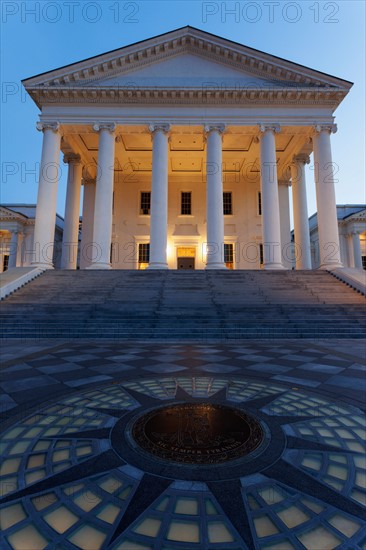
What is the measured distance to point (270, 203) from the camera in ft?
70.2

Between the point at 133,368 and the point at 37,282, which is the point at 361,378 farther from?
the point at 37,282

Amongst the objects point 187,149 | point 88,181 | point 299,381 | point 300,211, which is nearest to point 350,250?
point 300,211

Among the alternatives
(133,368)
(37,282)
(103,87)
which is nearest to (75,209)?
(103,87)

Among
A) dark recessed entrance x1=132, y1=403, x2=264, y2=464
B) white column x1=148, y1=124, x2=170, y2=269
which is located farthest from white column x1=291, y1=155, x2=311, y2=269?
dark recessed entrance x1=132, y1=403, x2=264, y2=464

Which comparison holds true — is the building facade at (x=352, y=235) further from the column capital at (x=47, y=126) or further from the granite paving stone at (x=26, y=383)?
the granite paving stone at (x=26, y=383)

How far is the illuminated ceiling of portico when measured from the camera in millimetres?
23031

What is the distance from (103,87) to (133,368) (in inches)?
902

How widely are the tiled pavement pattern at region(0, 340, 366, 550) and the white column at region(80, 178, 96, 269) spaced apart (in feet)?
80.1

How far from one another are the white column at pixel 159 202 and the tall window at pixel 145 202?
896 centimetres

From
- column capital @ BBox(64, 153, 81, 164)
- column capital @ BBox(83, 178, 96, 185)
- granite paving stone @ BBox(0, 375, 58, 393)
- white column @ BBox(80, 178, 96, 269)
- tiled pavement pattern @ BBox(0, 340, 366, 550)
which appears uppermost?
column capital @ BBox(64, 153, 81, 164)

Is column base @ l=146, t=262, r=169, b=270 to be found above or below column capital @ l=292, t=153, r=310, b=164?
below

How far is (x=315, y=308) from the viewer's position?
12.8 metres

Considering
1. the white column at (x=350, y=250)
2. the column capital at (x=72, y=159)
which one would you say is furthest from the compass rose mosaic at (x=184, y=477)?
the white column at (x=350, y=250)

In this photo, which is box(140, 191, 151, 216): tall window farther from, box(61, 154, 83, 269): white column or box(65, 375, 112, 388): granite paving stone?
box(65, 375, 112, 388): granite paving stone
